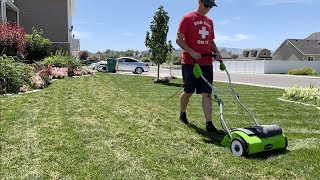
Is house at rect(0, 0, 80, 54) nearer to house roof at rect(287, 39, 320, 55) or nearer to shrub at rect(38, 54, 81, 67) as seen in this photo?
shrub at rect(38, 54, 81, 67)

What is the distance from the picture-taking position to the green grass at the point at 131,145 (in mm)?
3930

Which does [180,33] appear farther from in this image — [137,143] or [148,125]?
[137,143]

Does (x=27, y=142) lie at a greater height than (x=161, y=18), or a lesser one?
lesser

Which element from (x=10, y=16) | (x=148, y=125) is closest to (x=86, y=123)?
(x=148, y=125)

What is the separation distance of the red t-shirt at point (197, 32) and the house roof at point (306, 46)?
54308mm

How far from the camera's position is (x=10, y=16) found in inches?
1009

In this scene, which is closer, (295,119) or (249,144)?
(249,144)

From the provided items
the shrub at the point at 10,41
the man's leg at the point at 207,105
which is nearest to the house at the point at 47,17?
the shrub at the point at 10,41

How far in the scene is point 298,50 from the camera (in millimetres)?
57438

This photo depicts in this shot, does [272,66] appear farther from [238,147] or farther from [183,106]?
[238,147]

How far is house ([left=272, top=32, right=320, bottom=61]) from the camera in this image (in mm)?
56541

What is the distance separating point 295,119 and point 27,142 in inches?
190

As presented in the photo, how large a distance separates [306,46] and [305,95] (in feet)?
173

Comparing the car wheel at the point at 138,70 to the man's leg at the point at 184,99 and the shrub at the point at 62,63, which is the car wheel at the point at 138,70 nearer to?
the shrub at the point at 62,63
